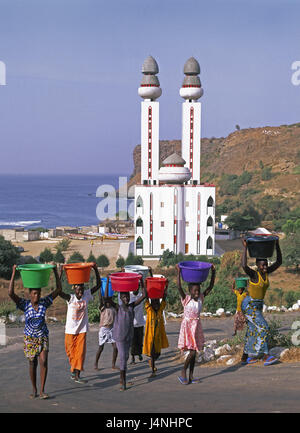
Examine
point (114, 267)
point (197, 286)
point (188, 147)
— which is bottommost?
point (114, 267)

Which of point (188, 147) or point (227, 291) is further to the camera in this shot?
point (188, 147)

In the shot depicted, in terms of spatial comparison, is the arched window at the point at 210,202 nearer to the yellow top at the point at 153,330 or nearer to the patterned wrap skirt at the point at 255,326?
the yellow top at the point at 153,330

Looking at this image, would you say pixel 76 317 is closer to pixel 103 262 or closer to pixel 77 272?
pixel 77 272

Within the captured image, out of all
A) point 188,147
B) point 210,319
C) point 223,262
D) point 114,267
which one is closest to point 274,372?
point 210,319

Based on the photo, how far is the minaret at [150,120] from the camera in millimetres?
36531

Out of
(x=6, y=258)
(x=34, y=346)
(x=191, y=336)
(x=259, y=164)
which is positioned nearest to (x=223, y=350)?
(x=191, y=336)

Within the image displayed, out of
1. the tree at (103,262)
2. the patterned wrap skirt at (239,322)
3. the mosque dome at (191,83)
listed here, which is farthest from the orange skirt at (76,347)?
the mosque dome at (191,83)

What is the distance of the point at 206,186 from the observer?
118 feet

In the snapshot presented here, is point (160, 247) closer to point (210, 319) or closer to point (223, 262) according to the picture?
point (223, 262)

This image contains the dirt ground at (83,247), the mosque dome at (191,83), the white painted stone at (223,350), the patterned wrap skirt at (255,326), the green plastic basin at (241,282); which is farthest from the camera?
the dirt ground at (83,247)

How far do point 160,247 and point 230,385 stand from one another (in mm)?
28474

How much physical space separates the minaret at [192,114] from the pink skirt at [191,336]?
94.8ft

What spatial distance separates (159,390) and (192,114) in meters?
30.1

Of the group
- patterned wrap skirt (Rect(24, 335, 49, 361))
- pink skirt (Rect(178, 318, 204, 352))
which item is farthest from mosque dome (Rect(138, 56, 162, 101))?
Result: patterned wrap skirt (Rect(24, 335, 49, 361))
